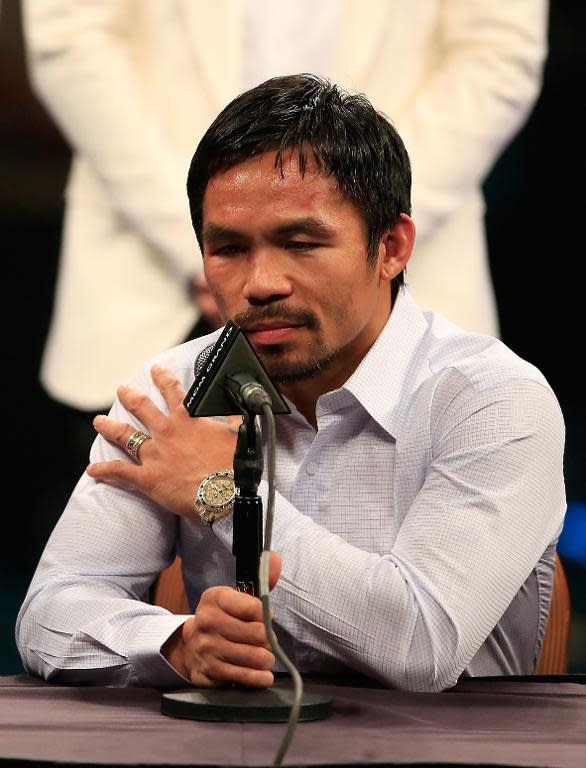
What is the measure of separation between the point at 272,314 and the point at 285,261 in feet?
0.29

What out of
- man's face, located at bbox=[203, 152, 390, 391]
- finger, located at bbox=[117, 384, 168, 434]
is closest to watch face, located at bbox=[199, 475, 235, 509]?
finger, located at bbox=[117, 384, 168, 434]

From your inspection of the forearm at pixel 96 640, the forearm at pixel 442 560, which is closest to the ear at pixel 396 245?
the forearm at pixel 442 560

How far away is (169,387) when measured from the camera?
1.81 meters

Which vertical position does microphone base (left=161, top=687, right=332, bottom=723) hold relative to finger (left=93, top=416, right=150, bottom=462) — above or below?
below

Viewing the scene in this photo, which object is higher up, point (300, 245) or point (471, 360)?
point (300, 245)

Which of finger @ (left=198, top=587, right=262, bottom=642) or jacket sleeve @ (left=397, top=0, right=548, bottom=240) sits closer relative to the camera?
finger @ (left=198, top=587, right=262, bottom=642)

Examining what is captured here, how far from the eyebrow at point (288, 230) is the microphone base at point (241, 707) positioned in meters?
0.77

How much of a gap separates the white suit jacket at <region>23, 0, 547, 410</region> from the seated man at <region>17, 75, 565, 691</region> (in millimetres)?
943

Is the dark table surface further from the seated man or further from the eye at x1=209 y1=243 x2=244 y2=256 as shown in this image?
the eye at x1=209 y1=243 x2=244 y2=256

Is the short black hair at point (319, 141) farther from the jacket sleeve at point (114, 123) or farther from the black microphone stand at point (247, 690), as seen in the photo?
the jacket sleeve at point (114, 123)

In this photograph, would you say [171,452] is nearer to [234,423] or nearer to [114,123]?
[234,423]

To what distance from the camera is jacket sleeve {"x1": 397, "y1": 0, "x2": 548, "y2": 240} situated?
3.00 metres

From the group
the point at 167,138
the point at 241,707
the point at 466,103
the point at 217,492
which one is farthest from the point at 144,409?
the point at 466,103

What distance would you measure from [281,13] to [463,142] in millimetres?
587
